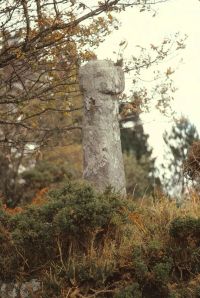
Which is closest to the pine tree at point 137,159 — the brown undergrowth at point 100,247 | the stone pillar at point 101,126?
the stone pillar at point 101,126

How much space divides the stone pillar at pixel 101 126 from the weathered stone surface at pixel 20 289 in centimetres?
273

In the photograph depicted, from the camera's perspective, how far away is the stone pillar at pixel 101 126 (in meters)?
9.54

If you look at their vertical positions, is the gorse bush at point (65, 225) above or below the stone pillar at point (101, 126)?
below

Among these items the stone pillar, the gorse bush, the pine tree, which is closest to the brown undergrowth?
the gorse bush

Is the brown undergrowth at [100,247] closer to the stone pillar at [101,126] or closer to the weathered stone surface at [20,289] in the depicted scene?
the weathered stone surface at [20,289]

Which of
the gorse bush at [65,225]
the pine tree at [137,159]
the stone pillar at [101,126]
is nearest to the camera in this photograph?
the gorse bush at [65,225]

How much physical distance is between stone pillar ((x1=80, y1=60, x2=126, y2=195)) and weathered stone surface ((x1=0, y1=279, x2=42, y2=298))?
8.96 ft

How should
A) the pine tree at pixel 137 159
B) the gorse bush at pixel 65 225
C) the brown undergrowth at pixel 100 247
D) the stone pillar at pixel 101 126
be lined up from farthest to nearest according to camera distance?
the pine tree at pixel 137 159
the stone pillar at pixel 101 126
the gorse bush at pixel 65 225
the brown undergrowth at pixel 100 247

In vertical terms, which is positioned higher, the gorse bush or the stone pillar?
the stone pillar

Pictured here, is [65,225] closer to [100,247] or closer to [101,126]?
[100,247]

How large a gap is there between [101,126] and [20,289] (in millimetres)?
3386

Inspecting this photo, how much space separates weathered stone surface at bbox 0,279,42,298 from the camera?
6918mm

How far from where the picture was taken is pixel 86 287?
6.66 metres

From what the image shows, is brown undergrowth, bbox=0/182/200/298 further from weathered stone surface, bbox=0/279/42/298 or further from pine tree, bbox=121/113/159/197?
pine tree, bbox=121/113/159/197
